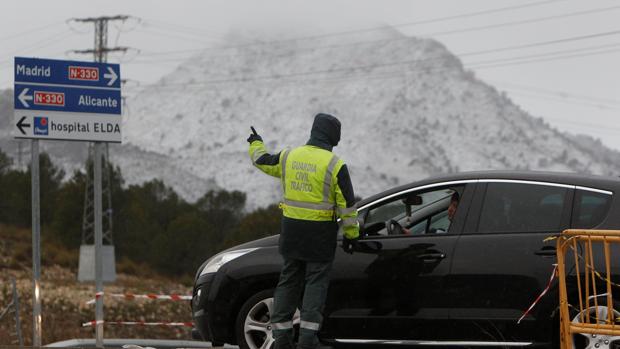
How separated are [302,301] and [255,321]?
1.67ft

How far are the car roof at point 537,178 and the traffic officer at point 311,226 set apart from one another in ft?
1.69

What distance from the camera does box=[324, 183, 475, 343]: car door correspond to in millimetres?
8039

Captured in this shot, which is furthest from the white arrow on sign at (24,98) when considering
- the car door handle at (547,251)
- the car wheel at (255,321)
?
the car door handle at (547,251)

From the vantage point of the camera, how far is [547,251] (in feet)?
25.5

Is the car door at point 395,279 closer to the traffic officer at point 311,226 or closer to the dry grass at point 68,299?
the traffic officer at point 311,226

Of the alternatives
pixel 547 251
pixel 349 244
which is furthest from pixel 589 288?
pixel 349 244

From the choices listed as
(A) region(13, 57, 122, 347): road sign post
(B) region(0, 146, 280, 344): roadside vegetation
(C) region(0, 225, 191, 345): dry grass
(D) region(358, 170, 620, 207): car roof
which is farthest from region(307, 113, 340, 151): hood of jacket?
(B) region(0, 146, 280, 344): roadside vegetation

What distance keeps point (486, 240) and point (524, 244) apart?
29 centimetres

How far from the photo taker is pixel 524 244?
7887 mm

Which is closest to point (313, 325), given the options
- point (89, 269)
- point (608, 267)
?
point (608, 267)

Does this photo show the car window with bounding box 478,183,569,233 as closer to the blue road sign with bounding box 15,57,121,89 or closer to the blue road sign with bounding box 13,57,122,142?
the blue road sign with bounding box 13,57,122,142

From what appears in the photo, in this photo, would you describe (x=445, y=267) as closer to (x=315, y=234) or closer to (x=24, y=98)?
(x=315, y=234)

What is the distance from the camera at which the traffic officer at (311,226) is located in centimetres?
796

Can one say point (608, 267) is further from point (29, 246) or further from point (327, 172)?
point (29, 246)
